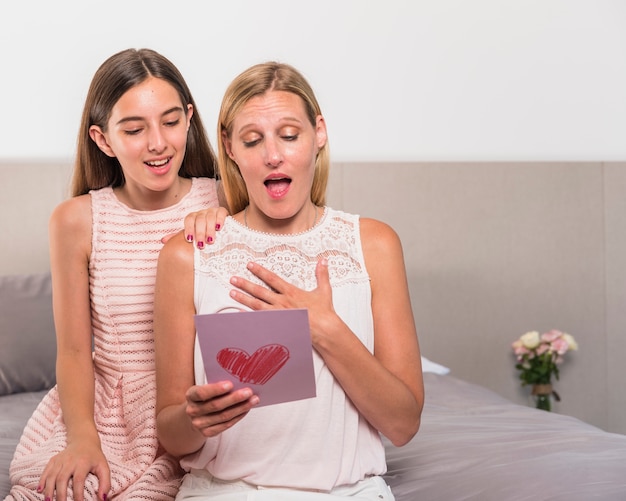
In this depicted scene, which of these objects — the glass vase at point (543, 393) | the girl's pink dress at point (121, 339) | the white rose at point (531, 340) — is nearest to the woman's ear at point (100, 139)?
the girl's pink dress at point (121, 339)

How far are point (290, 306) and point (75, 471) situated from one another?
1.57 ft

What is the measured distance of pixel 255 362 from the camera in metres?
1.22

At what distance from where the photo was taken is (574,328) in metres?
3.92

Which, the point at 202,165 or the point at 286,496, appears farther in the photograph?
the point at 202,165

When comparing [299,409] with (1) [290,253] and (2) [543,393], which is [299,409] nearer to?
(1) [290,253]

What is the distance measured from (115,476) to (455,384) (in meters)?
1.59

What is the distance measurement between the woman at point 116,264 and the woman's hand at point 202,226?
0.10ft

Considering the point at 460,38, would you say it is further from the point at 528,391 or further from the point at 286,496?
the point at 286,496

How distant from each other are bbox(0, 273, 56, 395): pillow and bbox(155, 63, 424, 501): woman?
1476 millimetres

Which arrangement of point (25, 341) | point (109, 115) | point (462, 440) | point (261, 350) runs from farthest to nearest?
point (25, 341) → point (462, 440) → point (109, 115) → point (261, 350)

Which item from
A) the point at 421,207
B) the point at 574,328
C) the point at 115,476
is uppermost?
the point at 421,207

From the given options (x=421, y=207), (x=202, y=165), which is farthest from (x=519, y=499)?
(x=421, y=207)

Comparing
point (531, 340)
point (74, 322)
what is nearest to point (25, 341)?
point (74, 322)

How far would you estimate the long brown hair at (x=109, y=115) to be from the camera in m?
1.70
